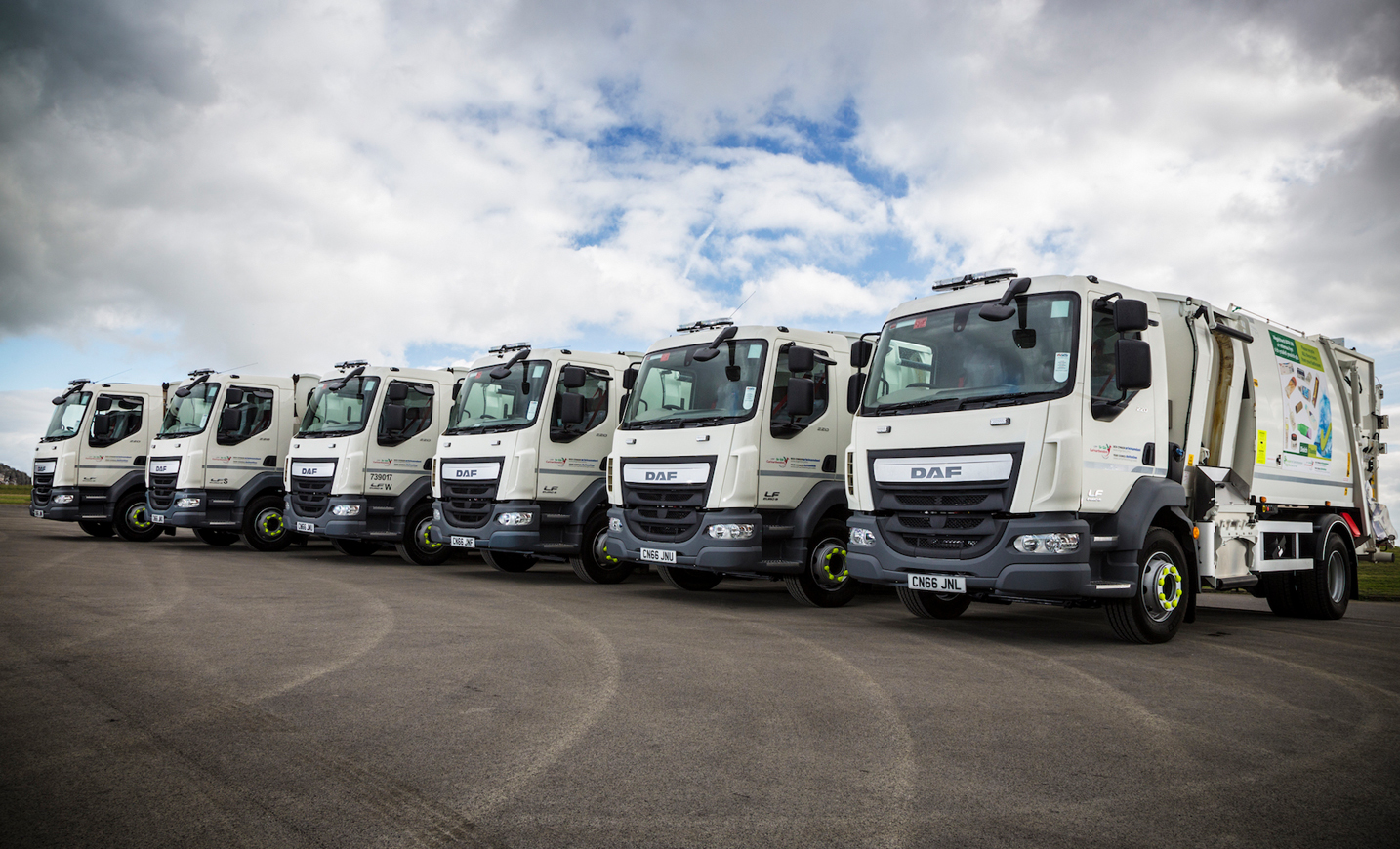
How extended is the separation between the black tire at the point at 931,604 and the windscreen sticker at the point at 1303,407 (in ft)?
10.7

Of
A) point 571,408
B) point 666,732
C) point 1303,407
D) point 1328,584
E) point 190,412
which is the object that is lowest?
point 666,732

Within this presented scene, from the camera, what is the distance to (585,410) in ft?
43.0

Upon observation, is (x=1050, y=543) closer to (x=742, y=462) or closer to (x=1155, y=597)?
(x=1155, y=597)

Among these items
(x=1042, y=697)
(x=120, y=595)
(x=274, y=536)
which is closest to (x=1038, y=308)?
(x=1042, y=697)

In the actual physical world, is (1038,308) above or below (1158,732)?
above

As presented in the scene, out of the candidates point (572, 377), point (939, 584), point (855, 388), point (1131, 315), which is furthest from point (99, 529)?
point (1131, 315)

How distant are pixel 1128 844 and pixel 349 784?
291 cm

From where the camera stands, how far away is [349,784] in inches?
154

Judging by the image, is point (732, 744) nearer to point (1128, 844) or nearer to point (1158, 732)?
point (1128, 844)

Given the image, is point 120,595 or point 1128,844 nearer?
point 1128,844

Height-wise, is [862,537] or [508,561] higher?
[862,537]

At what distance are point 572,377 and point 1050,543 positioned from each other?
7.10m

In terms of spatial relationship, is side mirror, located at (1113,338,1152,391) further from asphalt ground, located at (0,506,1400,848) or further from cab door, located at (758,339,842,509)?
cab door, located at (758,339,842,509)

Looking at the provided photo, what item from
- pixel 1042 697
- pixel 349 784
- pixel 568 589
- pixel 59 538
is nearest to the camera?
pixel 349 784
